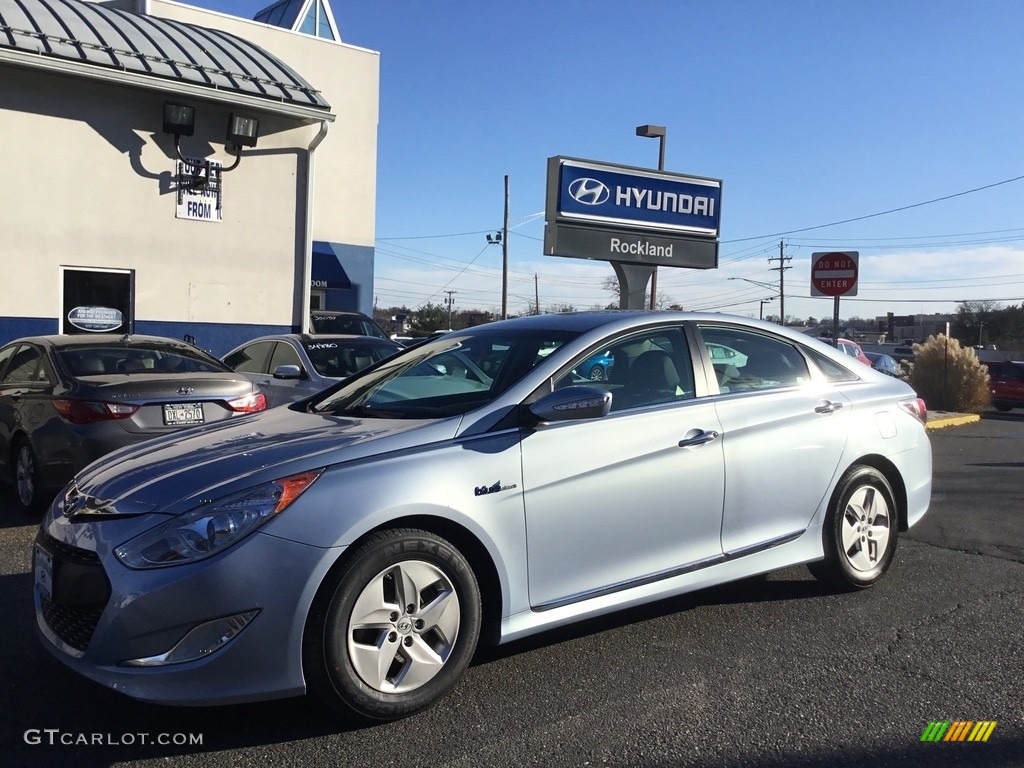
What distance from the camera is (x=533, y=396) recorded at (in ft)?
13.6

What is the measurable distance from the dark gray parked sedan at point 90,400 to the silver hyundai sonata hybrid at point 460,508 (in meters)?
2.53

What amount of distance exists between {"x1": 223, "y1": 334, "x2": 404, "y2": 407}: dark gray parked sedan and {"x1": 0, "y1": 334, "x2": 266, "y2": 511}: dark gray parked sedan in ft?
3.76

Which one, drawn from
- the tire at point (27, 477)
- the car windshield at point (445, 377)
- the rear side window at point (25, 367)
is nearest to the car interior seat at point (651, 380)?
the car windshield at point (445, 377)

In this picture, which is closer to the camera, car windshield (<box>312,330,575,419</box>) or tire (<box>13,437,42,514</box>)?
car windshield (<box>312,330,575,419</box>)

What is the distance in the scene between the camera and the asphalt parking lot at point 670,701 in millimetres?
3363

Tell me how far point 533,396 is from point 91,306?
471 inches

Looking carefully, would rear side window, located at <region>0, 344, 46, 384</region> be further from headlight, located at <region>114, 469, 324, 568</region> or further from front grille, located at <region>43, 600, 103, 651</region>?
headlight, located at <region>114, 469, 324, 568</region>

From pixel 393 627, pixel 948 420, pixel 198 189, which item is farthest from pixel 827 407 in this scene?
pixel 948 420

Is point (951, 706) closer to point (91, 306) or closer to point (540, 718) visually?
point (540, 718)

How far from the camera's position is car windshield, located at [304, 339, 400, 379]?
30.6ft

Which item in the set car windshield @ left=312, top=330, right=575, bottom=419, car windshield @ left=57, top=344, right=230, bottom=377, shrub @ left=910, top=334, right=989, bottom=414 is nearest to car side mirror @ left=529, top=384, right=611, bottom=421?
car windshield @ left=312, top=330, right=575, bottom=419

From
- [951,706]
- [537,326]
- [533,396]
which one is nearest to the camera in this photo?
[951,706]

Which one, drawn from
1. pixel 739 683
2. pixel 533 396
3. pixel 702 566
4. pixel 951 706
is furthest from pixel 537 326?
pixel 951 706

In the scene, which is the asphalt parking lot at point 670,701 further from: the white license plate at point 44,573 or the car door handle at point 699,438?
the car door handle at point 699,438
